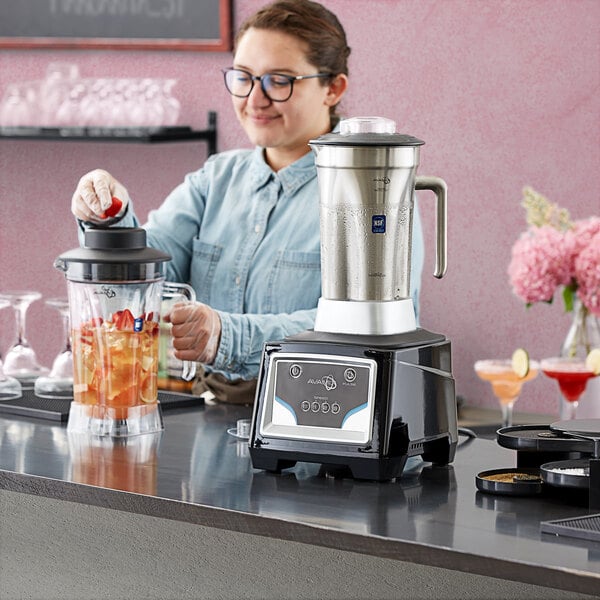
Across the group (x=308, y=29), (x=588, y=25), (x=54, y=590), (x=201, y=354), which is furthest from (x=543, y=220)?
(x=54, y=590)

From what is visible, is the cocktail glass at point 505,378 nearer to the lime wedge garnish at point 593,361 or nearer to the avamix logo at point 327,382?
the lime wedge garnish at point 593,361

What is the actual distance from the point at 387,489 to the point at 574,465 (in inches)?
9.8

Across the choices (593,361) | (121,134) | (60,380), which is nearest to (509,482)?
(60,380)

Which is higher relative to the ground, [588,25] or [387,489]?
[588,25]

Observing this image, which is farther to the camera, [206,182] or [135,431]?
[206,182]

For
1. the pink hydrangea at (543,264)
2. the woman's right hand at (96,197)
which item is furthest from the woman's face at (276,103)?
the pink hydrangea at (543,264)

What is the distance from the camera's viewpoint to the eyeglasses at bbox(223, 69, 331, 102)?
2670mm

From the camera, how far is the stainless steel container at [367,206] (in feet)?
5.88

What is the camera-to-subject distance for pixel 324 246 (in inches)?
73.2

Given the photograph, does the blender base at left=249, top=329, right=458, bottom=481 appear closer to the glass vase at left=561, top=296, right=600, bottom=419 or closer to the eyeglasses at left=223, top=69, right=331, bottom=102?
the eyeglasses at left=223, top=69, right=331, bottom=102

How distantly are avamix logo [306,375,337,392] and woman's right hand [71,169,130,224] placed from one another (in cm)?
79

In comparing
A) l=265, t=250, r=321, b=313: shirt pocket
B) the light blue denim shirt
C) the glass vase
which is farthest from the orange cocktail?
the glass vase

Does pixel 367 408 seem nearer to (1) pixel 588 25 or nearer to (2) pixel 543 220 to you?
(2) pixel 543 220

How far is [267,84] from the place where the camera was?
2666 millimetres
